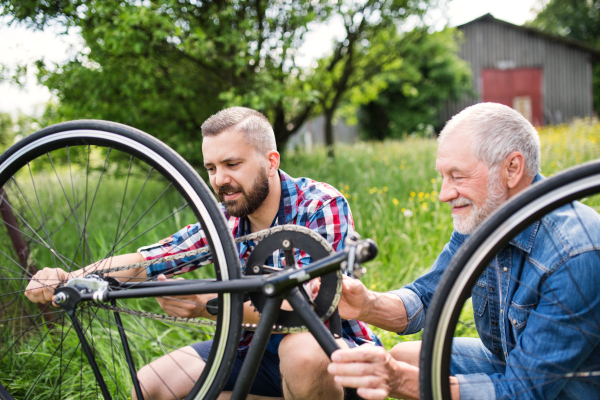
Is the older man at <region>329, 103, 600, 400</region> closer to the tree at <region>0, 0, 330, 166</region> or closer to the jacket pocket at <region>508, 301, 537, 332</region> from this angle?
the jacket pocket at <region>508, 301, 537, 332</region>

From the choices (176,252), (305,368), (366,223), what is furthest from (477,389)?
(366,223)

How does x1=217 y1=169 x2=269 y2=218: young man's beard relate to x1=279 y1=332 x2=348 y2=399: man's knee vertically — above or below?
above

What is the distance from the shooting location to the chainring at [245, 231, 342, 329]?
1324 mm

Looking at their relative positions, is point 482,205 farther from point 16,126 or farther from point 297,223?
point 16,126

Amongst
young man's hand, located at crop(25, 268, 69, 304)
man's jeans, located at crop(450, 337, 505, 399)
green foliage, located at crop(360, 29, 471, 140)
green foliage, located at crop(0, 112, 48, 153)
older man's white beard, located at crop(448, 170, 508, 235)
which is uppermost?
green foliage, located at crop(360, 29, 471, 140)

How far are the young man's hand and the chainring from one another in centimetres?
69

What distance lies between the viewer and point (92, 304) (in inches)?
56.2

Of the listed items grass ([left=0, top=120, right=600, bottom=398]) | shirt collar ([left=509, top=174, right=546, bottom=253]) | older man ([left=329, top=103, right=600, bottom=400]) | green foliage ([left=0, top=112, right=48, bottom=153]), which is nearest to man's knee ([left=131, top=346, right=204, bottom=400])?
grass ([left=0, top=120, right=600, bottom=398])

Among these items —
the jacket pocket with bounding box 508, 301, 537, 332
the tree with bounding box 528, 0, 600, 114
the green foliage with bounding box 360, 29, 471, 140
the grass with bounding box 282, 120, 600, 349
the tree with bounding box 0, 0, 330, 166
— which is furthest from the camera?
the tree with bounding box 528, 0, 600, 114

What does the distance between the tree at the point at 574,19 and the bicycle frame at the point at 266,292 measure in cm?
3682

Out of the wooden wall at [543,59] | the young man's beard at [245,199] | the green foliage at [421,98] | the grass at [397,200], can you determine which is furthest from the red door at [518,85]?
the young man's beard at [245,199]

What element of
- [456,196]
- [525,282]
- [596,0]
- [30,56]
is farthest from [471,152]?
[596,0]

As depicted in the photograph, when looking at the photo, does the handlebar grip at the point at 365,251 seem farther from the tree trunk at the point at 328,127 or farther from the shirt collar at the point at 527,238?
the tree trunk at the point at 328,127

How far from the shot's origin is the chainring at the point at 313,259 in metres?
1.32
